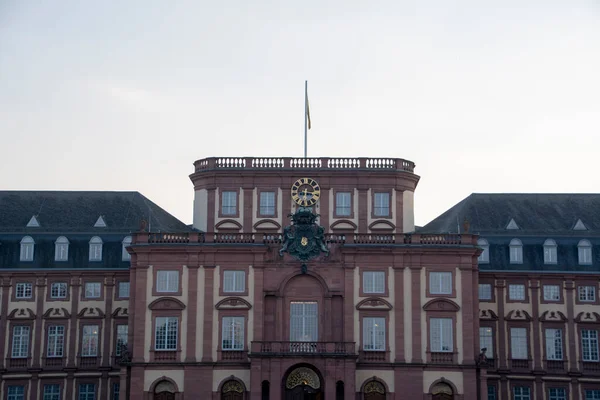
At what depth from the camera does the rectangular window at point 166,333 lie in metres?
70.9

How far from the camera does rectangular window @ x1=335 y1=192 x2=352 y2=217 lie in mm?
76688

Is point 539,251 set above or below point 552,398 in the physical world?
above

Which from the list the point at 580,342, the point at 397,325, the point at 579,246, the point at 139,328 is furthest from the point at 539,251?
the point at 139,328

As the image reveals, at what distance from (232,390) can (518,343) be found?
25.5 metres

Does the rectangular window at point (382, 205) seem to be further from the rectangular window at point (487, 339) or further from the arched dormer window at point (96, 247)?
the arched dormer window at point (96, 247)

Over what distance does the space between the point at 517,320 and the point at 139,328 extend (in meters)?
32.1

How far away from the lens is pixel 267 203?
76.9 metres

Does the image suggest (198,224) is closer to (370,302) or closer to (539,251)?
(370,302)

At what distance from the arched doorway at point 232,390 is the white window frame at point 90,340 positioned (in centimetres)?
1566

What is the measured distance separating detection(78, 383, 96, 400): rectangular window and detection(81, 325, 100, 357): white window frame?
263 centimetres

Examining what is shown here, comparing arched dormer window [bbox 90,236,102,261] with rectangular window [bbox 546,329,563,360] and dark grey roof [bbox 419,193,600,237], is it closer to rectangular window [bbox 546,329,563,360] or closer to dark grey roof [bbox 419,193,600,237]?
dark grey roof [bbox 419,193,600,237]

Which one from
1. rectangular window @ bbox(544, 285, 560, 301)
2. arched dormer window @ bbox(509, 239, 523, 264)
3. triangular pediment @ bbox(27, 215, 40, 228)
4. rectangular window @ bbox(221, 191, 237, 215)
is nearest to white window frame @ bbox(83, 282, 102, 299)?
triangular pediment @ bbox(27, 215, 40, 228)

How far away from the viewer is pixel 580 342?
78.7 meters

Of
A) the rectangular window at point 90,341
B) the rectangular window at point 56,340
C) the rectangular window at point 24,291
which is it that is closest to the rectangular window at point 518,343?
the rectangular window at point 90,341
